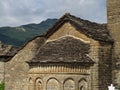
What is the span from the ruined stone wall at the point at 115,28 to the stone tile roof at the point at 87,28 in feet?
1.51

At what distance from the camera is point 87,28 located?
29438 millimetres

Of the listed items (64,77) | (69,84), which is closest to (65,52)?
(64,77)

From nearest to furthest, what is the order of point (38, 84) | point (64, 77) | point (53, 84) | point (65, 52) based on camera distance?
point (64, 77) < point (53, 84) < point (65, 52) < point (38, 84)

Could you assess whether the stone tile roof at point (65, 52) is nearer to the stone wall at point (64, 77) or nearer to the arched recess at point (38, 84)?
the stone wall at point (64, 77)

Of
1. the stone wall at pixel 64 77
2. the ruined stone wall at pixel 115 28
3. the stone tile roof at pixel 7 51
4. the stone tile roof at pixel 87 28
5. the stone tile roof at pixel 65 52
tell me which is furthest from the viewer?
the stone tile roof at pixel 7 51

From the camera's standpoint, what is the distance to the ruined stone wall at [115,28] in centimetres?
2930

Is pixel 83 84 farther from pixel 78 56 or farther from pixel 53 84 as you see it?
pixel 53 84

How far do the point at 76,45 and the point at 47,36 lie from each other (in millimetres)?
3469

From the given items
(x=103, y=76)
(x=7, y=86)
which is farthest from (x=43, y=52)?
(x=7, y=86)

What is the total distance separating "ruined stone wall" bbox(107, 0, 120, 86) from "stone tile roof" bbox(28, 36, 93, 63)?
2.34 m

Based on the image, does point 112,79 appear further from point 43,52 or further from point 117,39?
point 43,52

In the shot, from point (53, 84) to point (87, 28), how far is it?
4.84m

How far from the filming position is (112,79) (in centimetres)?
2919

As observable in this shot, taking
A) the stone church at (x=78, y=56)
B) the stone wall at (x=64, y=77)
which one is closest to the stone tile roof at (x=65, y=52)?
the stone church at (x=78, y=56)
